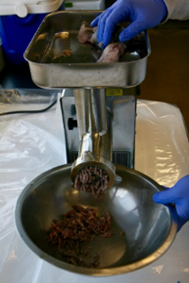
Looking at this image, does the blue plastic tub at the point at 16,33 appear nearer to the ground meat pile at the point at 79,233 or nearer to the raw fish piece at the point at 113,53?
the raw fish piece at the point at 113,53

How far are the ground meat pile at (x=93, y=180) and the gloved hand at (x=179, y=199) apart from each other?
13cm

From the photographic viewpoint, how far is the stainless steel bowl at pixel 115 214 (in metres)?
0.61

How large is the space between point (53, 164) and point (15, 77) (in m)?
0.70

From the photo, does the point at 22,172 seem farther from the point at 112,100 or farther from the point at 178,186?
the point at 178,186

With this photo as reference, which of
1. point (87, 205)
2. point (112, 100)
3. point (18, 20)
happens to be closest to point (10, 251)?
point (87, 205)

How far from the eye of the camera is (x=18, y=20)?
1.36 m

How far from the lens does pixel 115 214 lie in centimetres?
74

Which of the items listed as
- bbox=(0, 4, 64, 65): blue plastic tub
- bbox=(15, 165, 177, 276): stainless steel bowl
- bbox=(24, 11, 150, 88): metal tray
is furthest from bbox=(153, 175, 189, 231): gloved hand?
bbox=(0, 4, 64, 65): blue plastic tub

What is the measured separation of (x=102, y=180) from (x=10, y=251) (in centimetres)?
30

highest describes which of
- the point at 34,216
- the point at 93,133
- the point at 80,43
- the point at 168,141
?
the point at 80,43

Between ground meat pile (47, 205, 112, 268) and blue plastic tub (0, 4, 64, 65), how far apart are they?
1.01m

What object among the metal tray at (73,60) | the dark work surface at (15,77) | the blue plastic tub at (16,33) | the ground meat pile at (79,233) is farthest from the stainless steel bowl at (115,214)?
the blue plastic tub at (16,33)

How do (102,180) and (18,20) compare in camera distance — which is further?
(18,20)

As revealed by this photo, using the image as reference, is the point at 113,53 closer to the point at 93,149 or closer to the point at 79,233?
the point at 93,149
